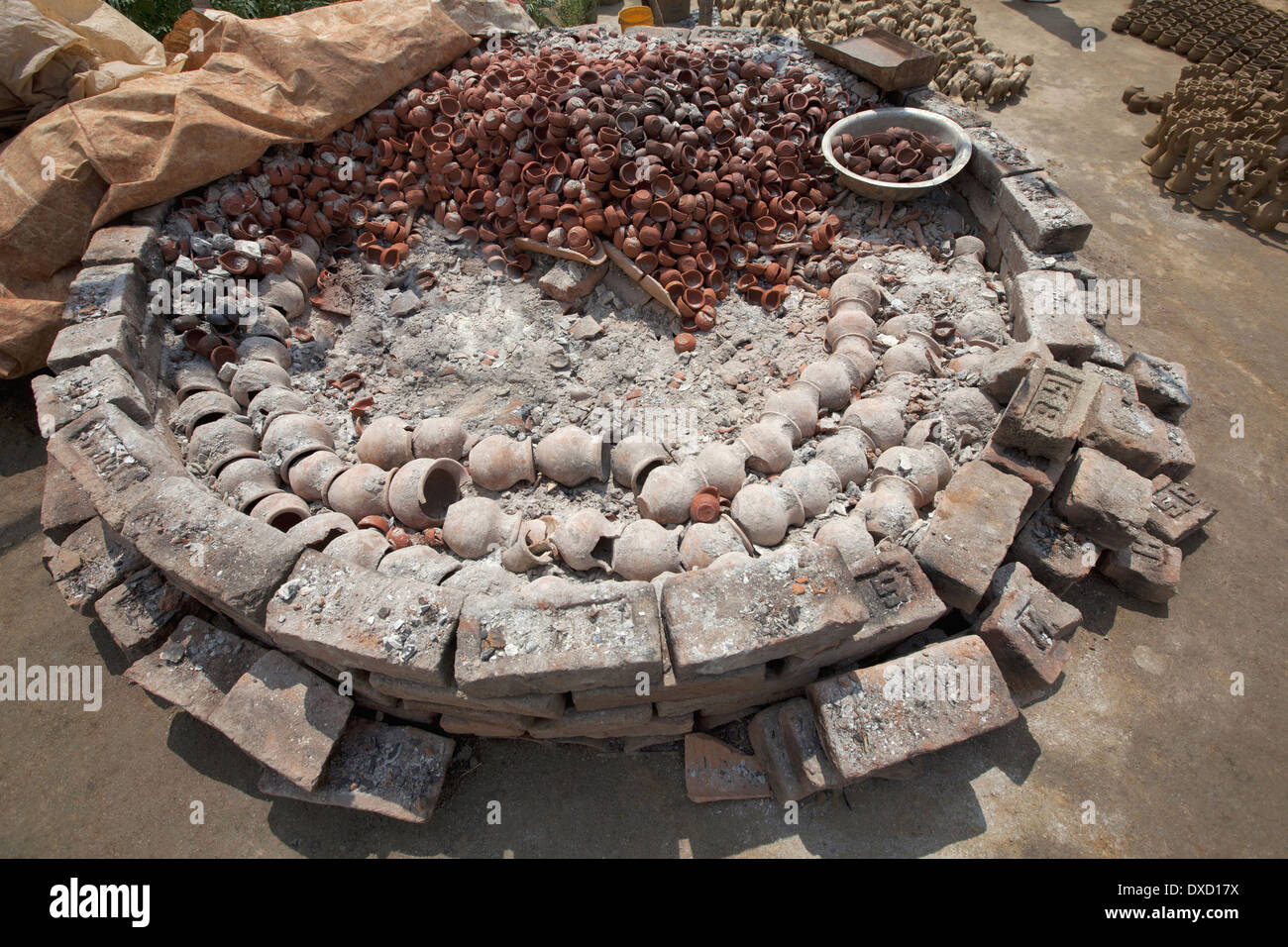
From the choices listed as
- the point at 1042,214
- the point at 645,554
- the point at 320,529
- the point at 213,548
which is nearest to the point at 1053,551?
the point at 645,554

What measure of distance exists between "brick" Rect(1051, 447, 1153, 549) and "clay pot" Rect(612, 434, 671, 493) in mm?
2536

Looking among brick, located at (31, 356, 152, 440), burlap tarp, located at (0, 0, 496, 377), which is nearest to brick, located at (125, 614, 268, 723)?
brick, located at (31, 356, 152, 440)

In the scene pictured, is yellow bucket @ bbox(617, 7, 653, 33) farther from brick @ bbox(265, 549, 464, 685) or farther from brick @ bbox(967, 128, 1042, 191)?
brick @ bbox(265, 549, 464, 685)

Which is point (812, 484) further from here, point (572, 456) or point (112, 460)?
point (112, 460)

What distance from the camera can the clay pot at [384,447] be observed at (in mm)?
4469

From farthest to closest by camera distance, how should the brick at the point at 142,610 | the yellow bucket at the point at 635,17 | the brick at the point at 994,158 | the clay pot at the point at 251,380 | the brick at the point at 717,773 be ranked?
the yellow bucket at the point at 635,17
the brick at the point at 994,158
the clay pot at the point at 251,380
the brick at the point at 142,610
the brick at the point at 717,773

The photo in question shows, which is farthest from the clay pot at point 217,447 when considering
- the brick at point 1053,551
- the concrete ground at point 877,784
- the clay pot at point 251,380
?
the brick at point 1053,551

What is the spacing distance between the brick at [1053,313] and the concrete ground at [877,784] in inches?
63.3

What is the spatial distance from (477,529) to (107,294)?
10.9 ft

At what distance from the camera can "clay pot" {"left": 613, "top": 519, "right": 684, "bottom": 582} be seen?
3.75m

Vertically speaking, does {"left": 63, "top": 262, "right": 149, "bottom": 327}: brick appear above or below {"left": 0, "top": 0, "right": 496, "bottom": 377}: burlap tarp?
below

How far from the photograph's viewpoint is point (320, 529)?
12.8 ft

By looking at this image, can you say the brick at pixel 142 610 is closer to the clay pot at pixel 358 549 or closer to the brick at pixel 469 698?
the clay pot at pixel 358 549

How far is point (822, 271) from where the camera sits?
231 inches
